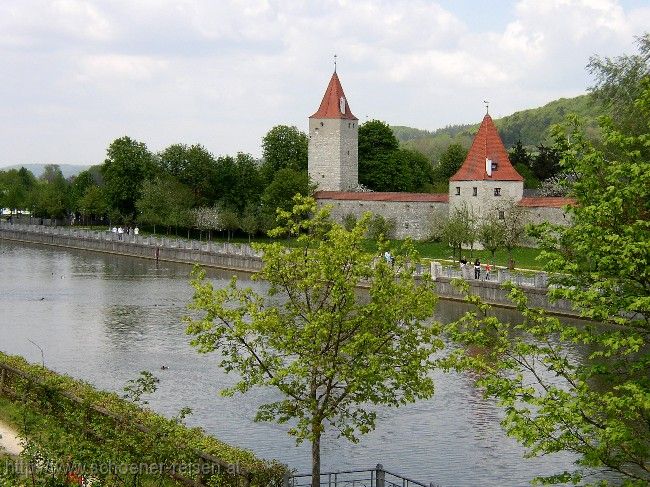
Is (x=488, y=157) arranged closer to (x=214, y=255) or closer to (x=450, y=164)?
(x=214, y=255)

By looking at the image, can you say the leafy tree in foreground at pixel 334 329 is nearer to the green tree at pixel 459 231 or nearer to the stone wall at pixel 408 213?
the green tree at pixel 459 231

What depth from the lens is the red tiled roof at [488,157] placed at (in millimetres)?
66812

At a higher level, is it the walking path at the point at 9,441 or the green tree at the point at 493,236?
the green tree at the point at 493,236

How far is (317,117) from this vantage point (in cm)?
8238

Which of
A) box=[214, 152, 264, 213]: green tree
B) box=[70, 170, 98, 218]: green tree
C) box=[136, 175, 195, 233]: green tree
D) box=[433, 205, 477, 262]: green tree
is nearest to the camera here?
box=[433, 205, 477, 262]: green tree

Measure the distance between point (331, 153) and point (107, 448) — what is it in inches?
2583

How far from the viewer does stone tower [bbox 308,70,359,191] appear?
8219 centimetres

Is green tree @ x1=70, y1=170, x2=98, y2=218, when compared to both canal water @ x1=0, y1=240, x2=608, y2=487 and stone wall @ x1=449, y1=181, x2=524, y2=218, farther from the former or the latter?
canal water @ x1=0, y1=240, x2=608, y2=487

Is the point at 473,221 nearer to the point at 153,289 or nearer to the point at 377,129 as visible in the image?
the point at 153,289

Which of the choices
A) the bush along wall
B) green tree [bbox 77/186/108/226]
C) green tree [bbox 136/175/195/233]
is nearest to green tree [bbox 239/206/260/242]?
green tree [bbox 136/175/195/233]

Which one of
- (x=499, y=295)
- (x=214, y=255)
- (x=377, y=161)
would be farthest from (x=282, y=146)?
(x=499, y=295)

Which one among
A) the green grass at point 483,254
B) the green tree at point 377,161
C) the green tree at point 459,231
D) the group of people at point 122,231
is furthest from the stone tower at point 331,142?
the green tree at point 459,231

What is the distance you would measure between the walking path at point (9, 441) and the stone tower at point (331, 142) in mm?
61728

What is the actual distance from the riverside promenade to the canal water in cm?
133
